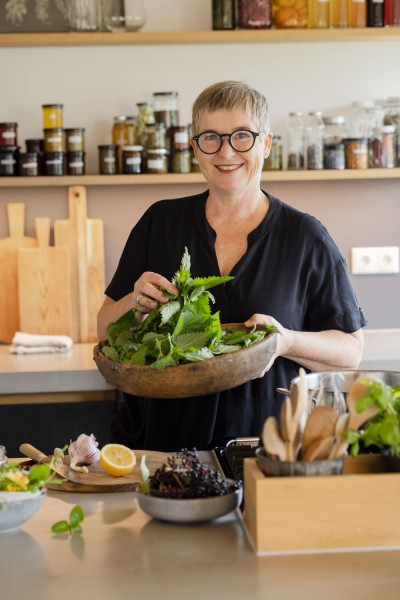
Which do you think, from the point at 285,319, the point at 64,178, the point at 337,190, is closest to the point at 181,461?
the point at 285,319

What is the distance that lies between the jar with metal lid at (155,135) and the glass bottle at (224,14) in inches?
15.7

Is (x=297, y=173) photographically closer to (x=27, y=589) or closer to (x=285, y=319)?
(x=285, y=319)

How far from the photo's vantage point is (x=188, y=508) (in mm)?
1333

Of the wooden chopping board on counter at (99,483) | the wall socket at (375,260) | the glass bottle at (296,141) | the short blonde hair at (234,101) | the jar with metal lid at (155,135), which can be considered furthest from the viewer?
the wall socket at (375,260)

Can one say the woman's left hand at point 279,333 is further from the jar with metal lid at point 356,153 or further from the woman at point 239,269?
A: the jar with metal lid at point 356,153

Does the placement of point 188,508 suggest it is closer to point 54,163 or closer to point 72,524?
point 72,524

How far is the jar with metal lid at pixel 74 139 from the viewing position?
10.3 feet

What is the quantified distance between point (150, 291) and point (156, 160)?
1444mm

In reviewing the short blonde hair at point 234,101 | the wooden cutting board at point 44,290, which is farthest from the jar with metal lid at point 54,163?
the short blonde hair at point 234,101

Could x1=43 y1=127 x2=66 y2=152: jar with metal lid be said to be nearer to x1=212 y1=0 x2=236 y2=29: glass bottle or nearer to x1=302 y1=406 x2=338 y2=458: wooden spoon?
x1=212 y1=0 x2=236 y2=29: glass bottle

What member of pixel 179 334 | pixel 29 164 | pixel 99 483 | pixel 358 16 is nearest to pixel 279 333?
pixel 179 334

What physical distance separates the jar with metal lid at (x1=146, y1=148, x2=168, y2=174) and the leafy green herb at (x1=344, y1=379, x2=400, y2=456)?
6.38ft

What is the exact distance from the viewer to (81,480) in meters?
1.55

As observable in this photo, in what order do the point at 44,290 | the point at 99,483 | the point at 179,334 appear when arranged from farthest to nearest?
the point at 44,290, the point at 179,334, the point at 99,483
